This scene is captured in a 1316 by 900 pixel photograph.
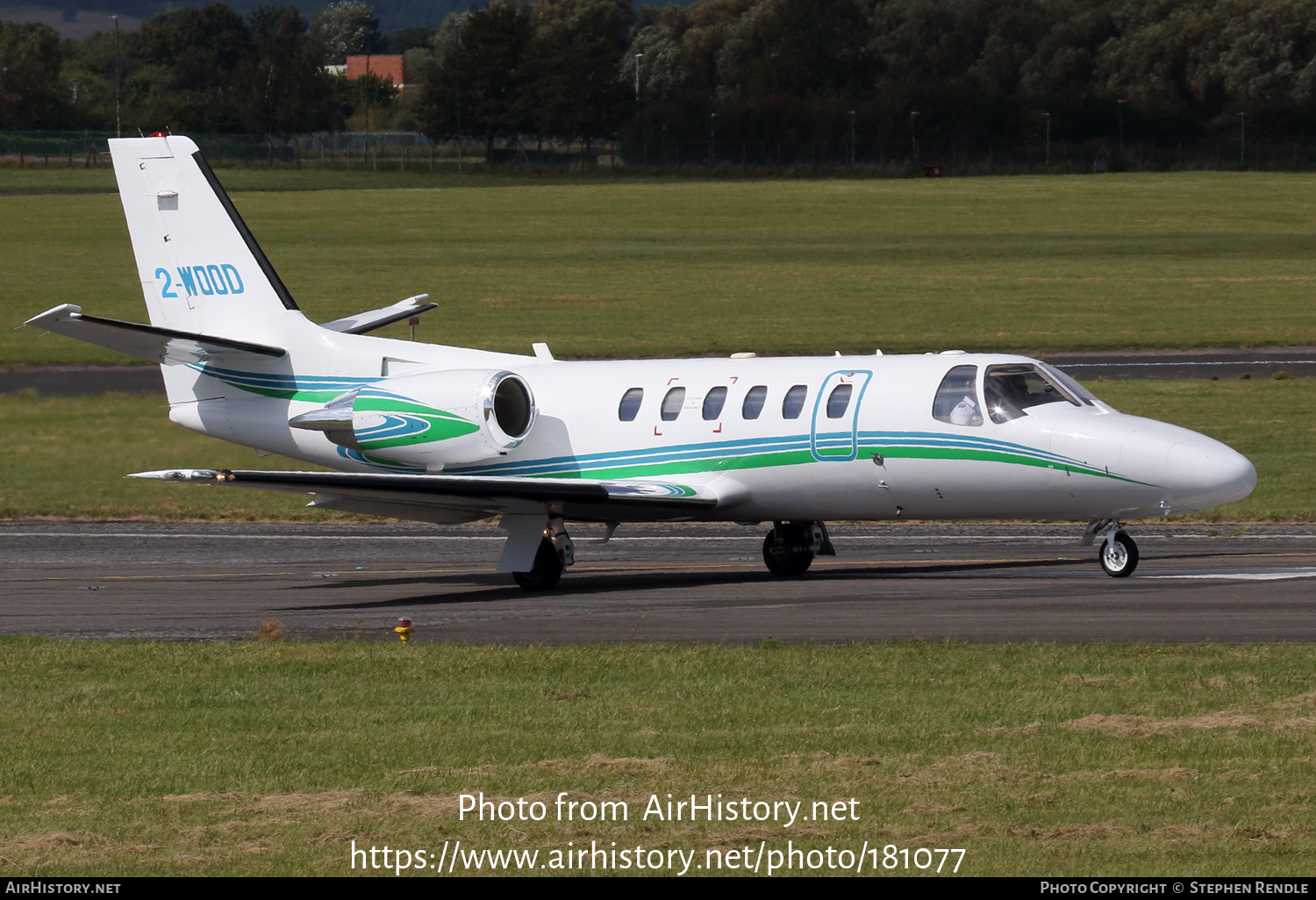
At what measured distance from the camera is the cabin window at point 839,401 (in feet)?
70.8

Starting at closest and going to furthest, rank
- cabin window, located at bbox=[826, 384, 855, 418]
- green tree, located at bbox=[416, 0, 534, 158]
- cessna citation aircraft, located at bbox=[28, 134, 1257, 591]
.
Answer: cessna citation aircraft, located at bbox=[28, 134, 1257, 591], cabin window, located at bbox=[826, 384, 855, 418], green tree, located at bbox=[416, 0, 534, 158]

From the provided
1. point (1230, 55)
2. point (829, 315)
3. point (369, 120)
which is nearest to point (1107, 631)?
point (829, 315)

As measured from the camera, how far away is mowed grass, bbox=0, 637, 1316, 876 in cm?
946

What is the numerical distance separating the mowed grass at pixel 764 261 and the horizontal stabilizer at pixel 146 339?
27353mm

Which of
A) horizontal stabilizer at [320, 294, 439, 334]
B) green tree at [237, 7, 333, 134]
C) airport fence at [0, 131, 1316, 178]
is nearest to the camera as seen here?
horizontal stabilizer at [320, 294, 439, 334]

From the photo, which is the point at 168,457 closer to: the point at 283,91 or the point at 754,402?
the point at 754,402

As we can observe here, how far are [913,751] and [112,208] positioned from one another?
91795mm

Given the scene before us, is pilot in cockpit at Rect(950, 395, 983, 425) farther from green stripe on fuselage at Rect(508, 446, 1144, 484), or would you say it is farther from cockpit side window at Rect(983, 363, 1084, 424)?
green stripe on fuselage at Rect(508, 446, 1144, 484)

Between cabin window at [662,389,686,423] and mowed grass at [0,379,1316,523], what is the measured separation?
842 centimetres

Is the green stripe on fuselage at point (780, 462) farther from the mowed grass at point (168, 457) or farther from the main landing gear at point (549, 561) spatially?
the mowed grass at point (168, 457)

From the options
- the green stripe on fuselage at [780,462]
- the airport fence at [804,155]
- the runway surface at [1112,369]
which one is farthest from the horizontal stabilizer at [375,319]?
the airport fence at [804,155]

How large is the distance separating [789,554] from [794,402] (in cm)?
240

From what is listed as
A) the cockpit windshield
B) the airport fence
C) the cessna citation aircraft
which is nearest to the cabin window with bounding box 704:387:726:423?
the cessna citation aircraft
